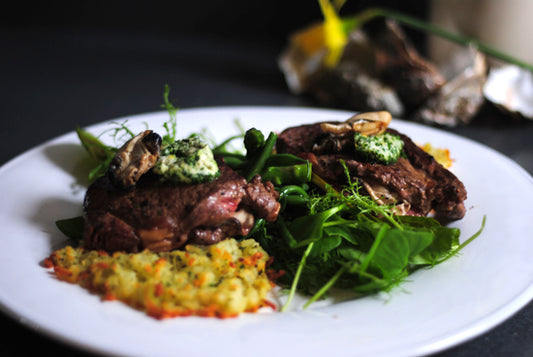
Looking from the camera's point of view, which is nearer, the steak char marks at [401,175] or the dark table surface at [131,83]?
the steak char marks at [401,175]

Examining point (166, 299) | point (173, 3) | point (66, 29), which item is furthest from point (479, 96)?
point (66, 29)

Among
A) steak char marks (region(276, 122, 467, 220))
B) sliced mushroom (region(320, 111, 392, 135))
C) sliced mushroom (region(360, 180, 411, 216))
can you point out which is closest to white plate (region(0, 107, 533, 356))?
steak char marks (region(276, 122, 467, 220))

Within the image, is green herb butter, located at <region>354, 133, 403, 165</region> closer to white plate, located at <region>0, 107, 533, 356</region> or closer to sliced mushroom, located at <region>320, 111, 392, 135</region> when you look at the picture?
sliced mushroom, located at <region>320, 111, 392, 135</region>

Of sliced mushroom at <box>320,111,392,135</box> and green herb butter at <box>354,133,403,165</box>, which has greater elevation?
sliced mushroom at <box>320,111,392,135</box>

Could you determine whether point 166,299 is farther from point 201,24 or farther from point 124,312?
point 201,24

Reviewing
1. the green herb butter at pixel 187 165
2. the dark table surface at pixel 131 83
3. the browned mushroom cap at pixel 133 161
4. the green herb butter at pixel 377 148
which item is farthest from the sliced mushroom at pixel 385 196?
the dark table surface at pixel 131 83

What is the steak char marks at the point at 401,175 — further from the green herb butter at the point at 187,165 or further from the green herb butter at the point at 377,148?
the green herb butter at the point at 187,165

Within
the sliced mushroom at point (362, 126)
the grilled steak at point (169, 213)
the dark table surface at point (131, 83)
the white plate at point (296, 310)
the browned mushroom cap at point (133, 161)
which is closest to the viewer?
the white plate at point (296, 310)
